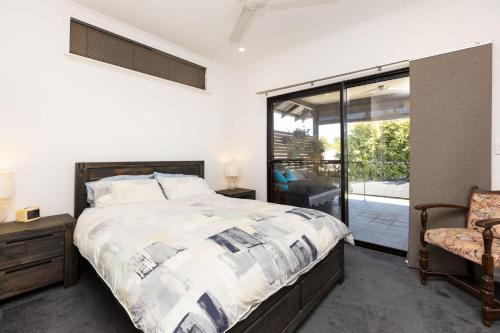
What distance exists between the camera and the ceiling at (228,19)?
2.60 meters

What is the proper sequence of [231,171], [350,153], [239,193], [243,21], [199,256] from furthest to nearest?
[231,171], [239,193], [350,153], [243,21], [199,256]

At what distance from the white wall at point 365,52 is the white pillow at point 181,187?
130cm

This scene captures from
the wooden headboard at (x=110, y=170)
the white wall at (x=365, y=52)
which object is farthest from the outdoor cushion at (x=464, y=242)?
the wooden headboard at (x=110, y=170)

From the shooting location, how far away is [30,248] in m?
1.98

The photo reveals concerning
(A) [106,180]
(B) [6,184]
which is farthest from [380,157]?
(B) [6,184]

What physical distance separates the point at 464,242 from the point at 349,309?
104 cm

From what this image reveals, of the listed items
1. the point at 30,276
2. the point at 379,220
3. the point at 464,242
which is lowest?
the point at 30,276

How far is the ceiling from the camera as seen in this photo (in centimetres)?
260

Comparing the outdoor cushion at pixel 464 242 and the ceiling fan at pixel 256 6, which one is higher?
the ceiling fan at pixel 256 6

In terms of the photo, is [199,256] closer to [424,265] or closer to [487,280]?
[487,280]

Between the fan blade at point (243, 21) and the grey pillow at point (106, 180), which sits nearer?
the fan blade at point (243, 21)

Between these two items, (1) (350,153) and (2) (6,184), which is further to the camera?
(1) (350,153)

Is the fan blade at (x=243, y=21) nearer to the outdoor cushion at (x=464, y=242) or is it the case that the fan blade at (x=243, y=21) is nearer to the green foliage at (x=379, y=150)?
the green foliage at (x=379, y=150)

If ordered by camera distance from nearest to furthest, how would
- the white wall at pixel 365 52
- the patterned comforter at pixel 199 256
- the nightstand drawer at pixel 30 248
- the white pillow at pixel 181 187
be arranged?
the patterned comforter at pixel 199 256 → the nightstand drawer at pixel 30 248 → the white wall at pixel 365 52 → the white pillow at pixel 181 187
